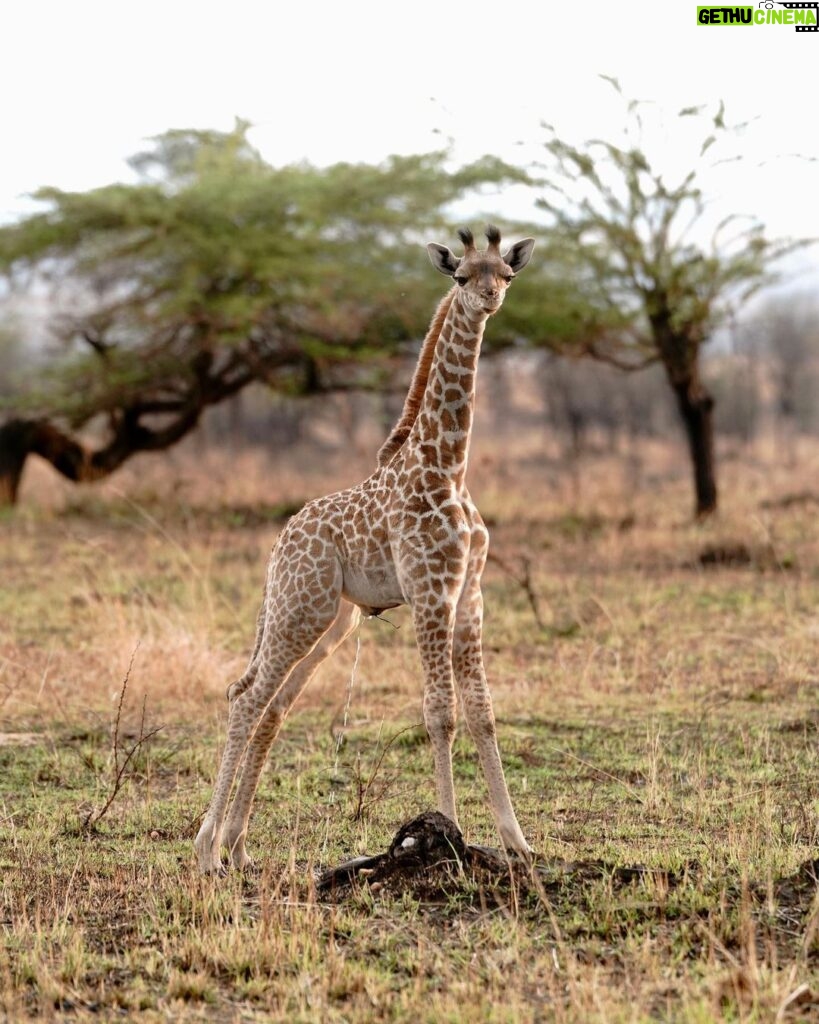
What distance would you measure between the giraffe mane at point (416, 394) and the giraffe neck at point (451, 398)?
101 millimetres

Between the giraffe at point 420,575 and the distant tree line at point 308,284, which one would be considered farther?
the distant tree line at point 308,284

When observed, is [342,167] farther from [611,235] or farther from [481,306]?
[481,306]

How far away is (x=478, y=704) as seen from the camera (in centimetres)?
546

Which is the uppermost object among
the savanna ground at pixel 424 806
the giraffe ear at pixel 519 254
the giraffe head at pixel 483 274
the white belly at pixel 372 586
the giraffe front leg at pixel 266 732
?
the giraffe ear at pixel 519 254

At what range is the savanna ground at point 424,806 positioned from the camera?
14.0 feet

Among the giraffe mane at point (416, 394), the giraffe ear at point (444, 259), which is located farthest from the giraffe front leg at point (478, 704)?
the giraffe ear at point (444, 259)

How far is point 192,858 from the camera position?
5.68m

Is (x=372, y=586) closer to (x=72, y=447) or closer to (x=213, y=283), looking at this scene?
(x=213, y=283)

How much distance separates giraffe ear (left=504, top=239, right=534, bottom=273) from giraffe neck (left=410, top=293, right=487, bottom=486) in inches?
10.2

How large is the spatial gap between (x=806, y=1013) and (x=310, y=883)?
1.75 m

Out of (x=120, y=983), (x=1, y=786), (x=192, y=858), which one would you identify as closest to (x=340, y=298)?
(x=1, y=786)

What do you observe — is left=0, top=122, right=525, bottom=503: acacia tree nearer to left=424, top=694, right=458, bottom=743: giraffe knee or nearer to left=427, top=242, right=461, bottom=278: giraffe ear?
left=427, top=242, right=461, bottom=278: giraffe ear

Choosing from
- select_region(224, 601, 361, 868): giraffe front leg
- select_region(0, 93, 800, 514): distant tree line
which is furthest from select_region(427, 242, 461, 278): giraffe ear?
select_region(0, 93, 800, 514): distant tree line

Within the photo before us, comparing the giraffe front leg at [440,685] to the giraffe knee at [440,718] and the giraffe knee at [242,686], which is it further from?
the giraffe knee at [242,686]
